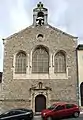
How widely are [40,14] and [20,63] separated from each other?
21.3ft

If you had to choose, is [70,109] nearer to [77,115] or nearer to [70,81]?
[77,115]

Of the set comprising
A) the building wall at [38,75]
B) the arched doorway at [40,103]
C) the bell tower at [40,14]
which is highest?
the bell tower at [40,14]

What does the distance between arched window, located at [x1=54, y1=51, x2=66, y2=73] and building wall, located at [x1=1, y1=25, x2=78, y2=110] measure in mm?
395

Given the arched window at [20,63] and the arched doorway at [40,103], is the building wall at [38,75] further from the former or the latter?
the arched doorway at [40,103]

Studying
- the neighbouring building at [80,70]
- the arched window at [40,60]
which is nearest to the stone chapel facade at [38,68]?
the arched window at [40,60]

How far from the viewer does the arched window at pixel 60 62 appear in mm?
25875

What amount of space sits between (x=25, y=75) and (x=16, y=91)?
196 centimetres

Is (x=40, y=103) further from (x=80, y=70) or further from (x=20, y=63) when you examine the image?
(x=80, y=70)

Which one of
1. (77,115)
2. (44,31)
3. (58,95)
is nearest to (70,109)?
(77,115)

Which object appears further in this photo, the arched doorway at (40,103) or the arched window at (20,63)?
the arched window at (20,63)

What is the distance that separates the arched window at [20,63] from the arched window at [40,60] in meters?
0.99

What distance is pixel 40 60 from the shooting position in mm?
26234

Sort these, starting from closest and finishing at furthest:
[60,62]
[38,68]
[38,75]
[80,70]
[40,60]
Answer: [80,70] < [38,75] < [38,68] < [60,62] < [40,60]

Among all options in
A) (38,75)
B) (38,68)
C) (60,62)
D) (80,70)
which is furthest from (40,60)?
(80,70)
